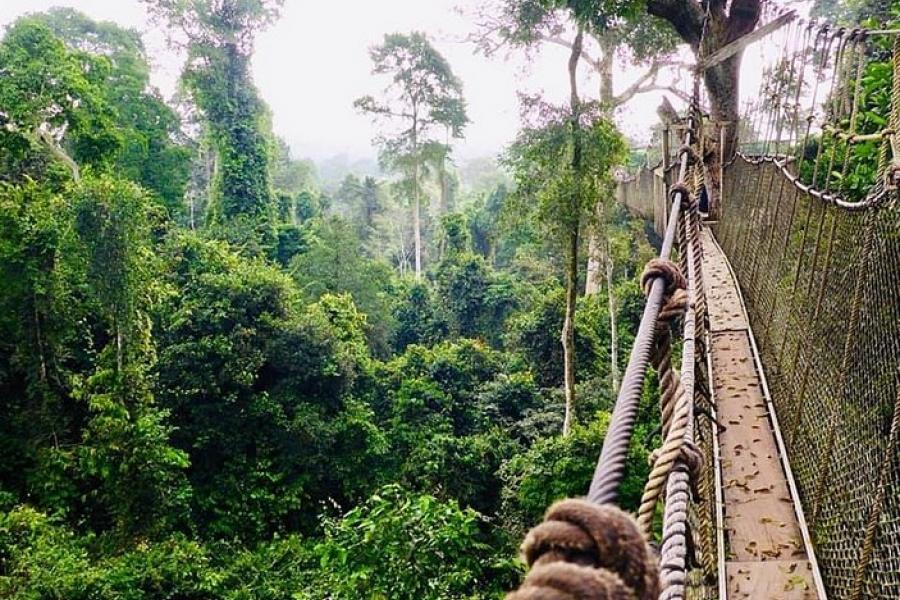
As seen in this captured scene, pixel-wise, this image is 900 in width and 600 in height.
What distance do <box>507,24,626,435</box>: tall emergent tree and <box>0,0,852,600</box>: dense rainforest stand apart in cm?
2

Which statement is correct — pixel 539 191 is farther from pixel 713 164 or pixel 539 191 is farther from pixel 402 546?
pixel 402 546

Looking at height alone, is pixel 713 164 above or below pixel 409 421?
above

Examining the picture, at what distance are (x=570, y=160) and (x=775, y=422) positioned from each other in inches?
196

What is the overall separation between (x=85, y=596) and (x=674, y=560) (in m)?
5.86

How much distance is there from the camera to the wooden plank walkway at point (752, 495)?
1868 mm

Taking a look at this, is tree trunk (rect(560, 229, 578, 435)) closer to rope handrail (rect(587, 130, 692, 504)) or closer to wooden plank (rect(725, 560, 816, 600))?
wooden plank (rect(725, 560, 816, 600))

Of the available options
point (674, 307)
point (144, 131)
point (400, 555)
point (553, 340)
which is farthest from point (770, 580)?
point (144, 131)

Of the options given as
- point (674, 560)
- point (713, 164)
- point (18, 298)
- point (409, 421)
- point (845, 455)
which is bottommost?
point (409, 421)

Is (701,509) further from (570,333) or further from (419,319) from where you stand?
(419,319)

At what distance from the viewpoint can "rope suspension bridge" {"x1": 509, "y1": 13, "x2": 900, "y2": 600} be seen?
0.55m

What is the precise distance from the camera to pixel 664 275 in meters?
1.34

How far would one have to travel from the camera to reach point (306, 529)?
760cm

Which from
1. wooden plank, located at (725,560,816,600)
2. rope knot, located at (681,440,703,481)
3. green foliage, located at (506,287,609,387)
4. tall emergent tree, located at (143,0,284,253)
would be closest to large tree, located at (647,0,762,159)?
green foliage, located at (506,287,609,387)

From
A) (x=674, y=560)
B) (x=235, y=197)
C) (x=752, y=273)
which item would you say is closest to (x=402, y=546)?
(x=752, y=273)
